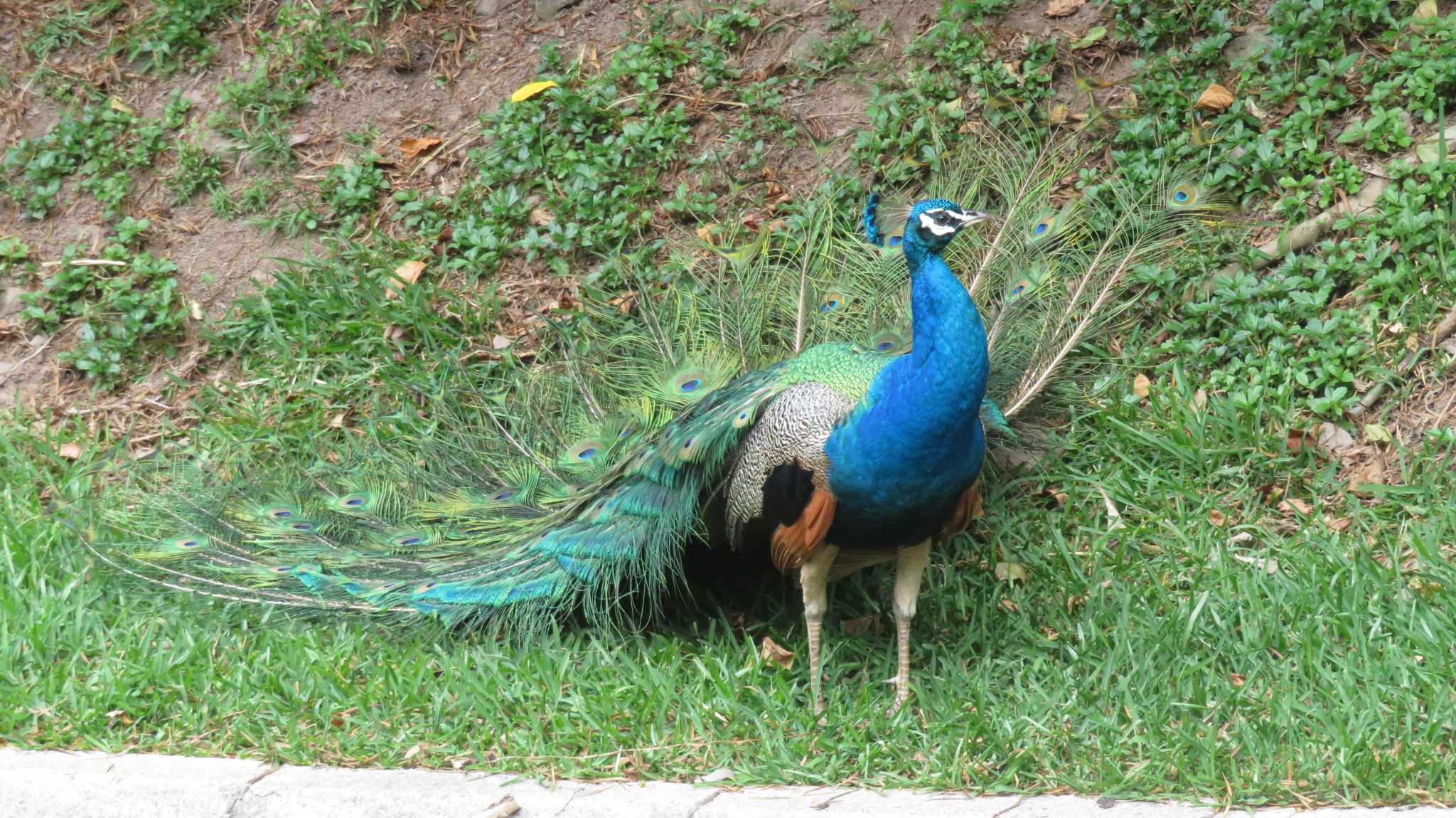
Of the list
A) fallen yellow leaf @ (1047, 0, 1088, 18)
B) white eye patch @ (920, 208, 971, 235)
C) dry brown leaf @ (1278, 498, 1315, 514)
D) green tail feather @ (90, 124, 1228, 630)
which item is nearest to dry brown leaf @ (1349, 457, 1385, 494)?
dry brown leaf @ (1278, 498, 1315, 514)

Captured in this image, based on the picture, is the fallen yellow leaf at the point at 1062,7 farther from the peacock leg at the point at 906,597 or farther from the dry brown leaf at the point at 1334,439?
the peacock leg at the point at 906,597

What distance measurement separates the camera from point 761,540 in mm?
3682

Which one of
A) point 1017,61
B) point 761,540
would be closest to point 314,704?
point 761,540

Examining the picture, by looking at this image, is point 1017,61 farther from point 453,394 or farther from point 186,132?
point 186,132

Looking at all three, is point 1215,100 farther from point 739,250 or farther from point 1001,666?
point 1001,666

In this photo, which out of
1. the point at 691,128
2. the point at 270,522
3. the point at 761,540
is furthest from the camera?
the point at 691,128

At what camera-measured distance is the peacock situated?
10.9ft

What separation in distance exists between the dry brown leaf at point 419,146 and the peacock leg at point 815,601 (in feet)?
9.64

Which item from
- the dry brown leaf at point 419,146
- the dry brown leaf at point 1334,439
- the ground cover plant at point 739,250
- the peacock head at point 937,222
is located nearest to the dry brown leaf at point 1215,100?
the ground cover plant at point 739,250

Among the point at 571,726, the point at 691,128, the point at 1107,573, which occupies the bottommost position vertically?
the point at 1107,573

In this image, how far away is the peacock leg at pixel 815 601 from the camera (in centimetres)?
357

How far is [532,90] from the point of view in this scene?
567 cm

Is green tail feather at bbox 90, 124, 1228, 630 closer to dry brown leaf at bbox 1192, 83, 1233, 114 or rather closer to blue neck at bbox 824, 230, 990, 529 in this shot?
blue neck at bbox 824, 230, 990, 529

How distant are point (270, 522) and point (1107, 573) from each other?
2.37 metres
